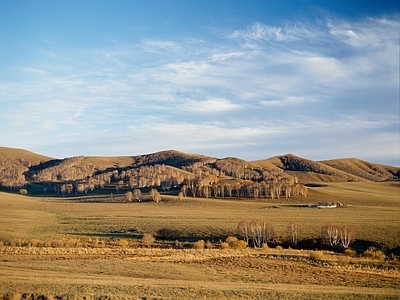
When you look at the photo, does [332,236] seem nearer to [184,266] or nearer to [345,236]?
[345,236]

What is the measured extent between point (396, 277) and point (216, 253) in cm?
2156

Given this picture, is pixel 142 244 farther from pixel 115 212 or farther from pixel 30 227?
pixel 115 212

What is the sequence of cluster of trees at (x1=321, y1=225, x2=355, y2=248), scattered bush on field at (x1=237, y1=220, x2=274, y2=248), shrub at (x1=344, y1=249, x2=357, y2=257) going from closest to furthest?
shrub at (x1=344, y1=249, x2=357, y2=257), cluster of trees at (x1=321, y1=225, x2=355, y2=248), scattered bush on field at (x1=237, y1=220, x2=274, y2=248)

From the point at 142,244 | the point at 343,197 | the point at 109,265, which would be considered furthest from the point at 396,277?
the point at 343,197

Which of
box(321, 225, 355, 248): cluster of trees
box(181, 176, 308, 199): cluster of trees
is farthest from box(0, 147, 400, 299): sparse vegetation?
box(181, 176, 308, 199): cluster of trees

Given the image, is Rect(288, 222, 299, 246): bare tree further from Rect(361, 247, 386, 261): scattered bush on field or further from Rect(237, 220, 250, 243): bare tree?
Rect(361, 247, 386, 261): scattered bush on field

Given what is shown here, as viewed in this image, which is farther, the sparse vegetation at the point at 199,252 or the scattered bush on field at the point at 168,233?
the scattered bush on field at the point at 168,233

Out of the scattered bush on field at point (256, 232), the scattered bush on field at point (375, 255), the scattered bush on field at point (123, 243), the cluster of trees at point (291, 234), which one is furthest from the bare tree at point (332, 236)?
the scattered bush on field at point (123, 243)

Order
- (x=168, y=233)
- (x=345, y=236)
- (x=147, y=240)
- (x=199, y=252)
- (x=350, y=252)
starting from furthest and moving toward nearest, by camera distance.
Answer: (x=168, y=233) < (x=147, y=240) < (x=345, y=236) < (x=350, y=252) < (x=199, y=252)

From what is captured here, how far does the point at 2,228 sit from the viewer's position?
2724 inches

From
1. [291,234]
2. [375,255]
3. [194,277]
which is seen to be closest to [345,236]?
[375,255]

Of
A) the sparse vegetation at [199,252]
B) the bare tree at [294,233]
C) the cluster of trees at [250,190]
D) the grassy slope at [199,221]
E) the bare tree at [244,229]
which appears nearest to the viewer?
the sparse vegetation at [199,252]

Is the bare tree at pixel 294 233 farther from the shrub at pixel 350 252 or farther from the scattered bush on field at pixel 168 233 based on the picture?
the scattered bush on field at pixel 168 233

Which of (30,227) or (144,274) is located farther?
(30,227)
